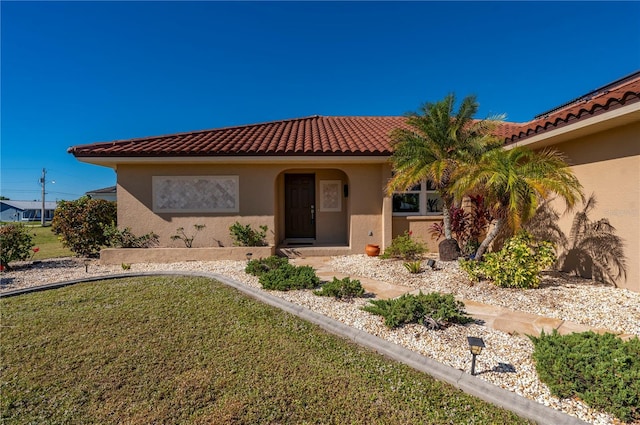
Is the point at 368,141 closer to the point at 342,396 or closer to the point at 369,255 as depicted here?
the point at 369,255

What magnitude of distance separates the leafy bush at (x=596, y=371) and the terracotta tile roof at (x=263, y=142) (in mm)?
7025

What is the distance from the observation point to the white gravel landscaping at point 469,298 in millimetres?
3129

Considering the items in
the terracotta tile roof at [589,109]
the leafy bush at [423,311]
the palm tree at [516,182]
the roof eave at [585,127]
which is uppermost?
the terracotta tile roof at [589,109]

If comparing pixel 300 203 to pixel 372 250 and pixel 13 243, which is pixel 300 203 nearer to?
pixel 372 250

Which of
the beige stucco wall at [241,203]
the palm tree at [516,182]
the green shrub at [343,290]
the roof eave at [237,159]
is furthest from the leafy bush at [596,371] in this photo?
the beige stucco wall at [241,203]

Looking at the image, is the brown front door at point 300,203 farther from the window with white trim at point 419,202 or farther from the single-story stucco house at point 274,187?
the window with white trim at point 419,202

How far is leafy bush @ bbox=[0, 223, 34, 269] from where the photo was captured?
26.2 ft

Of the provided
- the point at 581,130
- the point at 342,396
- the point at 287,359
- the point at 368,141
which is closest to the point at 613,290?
the point at 581,130

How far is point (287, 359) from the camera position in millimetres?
3547

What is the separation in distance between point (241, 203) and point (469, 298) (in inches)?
298

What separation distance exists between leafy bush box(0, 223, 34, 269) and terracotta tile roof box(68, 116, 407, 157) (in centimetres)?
281

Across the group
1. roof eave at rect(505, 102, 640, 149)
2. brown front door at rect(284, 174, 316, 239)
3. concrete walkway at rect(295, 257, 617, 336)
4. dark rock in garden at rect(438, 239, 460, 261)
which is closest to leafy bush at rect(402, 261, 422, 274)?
concrete walkway at rect(295, 257, 617, 336)

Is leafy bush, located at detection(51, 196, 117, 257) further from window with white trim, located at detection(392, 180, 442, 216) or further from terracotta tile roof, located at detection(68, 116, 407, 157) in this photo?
window with white trim, located at detection(392, 180, 442, 216)

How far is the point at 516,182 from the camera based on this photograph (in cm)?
576
